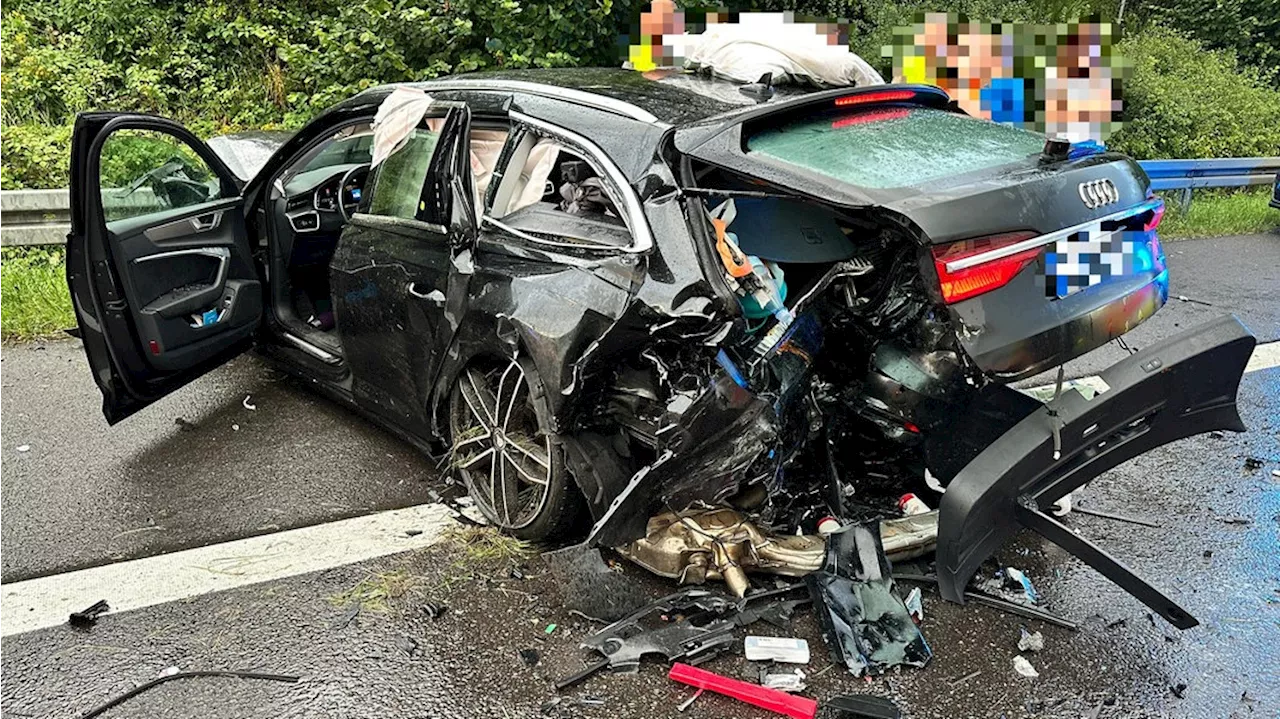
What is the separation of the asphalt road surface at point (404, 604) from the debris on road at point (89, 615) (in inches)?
1.4

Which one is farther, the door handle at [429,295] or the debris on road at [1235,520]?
the debris on road at [1235,520]

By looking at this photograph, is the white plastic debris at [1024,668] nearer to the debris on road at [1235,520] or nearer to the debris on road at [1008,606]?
the debris on road at [1008,606]

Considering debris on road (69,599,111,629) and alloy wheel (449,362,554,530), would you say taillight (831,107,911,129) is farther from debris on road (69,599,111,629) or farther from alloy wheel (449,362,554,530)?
debris on road (69,599,111,629)

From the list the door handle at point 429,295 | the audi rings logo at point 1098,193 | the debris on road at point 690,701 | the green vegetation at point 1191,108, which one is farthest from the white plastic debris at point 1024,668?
the green vegetation at point 1191,108

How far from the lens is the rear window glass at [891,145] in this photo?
8.80 ft

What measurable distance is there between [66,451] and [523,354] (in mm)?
2459

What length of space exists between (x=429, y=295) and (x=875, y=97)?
1821 millimetres

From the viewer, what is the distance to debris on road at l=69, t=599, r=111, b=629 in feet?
9.42

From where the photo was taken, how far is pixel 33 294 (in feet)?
18.8

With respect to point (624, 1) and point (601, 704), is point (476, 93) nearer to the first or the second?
→ point (601, 704)

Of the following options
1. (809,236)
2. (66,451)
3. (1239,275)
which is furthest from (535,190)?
(1239,275)

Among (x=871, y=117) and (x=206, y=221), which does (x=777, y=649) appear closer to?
(x=871, y=117)

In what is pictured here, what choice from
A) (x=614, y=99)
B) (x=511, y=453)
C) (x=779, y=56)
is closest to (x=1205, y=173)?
(x=779, y=56)

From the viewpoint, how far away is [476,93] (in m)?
3.50
